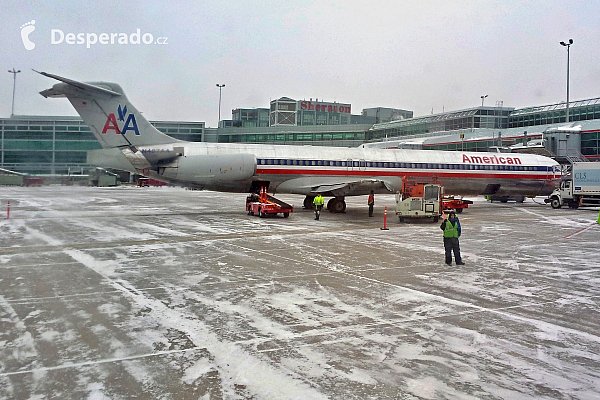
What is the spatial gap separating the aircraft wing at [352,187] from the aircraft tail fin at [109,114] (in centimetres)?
978

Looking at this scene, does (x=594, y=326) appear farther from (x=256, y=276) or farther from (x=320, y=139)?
(x=320, y=139)

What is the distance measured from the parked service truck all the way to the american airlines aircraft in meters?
1.14

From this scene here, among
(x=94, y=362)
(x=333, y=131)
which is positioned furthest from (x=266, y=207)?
(x=333, y=131)

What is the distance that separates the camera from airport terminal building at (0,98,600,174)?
33.7 metres

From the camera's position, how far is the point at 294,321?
24.2 ft

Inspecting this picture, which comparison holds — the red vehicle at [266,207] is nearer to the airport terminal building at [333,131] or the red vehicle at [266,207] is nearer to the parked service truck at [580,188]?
the airport terminal building at [333,131]

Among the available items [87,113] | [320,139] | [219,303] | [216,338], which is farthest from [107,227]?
[320,139]

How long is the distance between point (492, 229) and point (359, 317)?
15.3 metres

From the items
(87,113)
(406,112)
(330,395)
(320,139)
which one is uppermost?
(406,112)

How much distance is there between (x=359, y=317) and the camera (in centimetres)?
766

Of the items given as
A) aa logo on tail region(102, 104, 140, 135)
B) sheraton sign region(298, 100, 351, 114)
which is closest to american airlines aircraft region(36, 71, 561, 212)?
aa logo on tail region(102, 104, 140, 135)

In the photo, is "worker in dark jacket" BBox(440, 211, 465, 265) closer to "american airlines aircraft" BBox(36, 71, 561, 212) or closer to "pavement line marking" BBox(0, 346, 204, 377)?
"pavement line marking" BBox(0, 346, 204, 377)

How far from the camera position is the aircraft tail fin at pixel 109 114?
75.3 ft

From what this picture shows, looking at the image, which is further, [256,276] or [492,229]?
[492,229]
